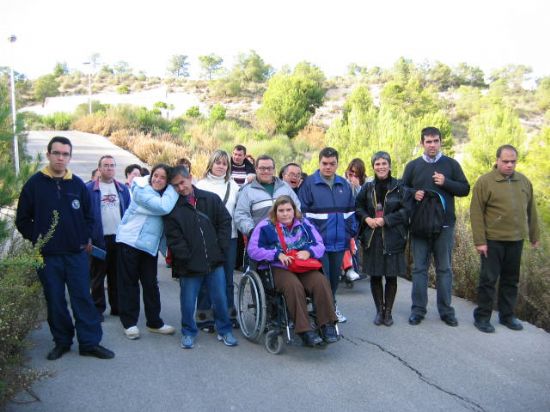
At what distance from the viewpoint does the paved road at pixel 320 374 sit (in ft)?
14.0

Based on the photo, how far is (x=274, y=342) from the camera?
17.6 feet

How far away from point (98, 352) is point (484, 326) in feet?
13.4

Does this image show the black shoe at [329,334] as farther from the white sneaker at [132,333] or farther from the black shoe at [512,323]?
the black shoe at [512,323]

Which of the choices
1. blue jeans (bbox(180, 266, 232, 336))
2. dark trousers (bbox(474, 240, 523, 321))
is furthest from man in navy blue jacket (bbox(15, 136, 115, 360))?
dark trousers (bbox(474, 240, 523, 321))

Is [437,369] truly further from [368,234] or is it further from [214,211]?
[214,211]

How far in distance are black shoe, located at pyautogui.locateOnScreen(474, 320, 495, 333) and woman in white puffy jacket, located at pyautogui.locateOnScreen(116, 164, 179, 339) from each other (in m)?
3.42

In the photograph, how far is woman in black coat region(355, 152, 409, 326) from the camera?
616 cm

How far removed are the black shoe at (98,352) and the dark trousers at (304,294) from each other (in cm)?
172

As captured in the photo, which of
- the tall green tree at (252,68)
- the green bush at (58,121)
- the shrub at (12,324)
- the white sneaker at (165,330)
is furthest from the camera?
the tall green tree at (252,68)

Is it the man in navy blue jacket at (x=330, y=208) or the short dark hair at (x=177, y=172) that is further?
the man in navy blue jacket at (x=330, y=208)

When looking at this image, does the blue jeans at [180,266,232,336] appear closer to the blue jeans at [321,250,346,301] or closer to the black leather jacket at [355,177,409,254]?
the blue jeans at [321,250,346,301]

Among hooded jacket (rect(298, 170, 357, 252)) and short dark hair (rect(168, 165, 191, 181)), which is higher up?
short dark hair (rect(168, 165, 191, 181))

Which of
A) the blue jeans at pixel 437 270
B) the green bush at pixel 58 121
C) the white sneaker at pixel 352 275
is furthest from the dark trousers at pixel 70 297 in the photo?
the green bush at pixel 58 121

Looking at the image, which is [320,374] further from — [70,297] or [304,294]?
[70,297]
